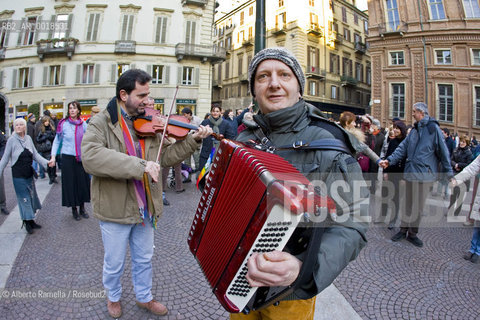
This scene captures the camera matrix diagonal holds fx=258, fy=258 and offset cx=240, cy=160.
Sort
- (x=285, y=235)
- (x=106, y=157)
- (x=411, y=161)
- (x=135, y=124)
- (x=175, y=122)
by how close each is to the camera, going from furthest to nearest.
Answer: (x=411, y=161)
(x=175, y=122)
(x=135, y=124)
(x=106, y=157)
(x=285, y=235)

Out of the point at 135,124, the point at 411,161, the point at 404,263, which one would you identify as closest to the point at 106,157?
the point at 135,124

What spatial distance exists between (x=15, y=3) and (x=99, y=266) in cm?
3122

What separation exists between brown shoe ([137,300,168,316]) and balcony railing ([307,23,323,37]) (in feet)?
105

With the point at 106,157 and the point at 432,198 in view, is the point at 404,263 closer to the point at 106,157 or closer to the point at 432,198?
the point at 106,157

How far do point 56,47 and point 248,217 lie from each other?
28.1 meters

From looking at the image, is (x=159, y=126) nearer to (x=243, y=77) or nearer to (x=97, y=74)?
(x=97, y=74)

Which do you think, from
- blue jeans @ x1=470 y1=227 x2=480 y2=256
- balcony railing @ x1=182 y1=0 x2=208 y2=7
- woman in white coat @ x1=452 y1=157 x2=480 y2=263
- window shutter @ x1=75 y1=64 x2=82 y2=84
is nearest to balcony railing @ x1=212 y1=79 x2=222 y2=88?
balcony railing @ x1=182 y1=0 x2=208 y2=7

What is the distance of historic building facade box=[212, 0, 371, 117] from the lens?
29484 mm

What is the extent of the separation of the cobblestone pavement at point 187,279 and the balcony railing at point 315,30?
29356mm

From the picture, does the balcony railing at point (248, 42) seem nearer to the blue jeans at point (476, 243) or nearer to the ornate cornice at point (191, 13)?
the ornate cornice at point (191, 13)

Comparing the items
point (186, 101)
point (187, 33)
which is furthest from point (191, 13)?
point (186, 101)

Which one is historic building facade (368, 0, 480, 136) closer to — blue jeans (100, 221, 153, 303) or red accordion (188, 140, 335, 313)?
blue jeans (100, 221, 153, 303)

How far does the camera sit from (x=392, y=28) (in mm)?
22891

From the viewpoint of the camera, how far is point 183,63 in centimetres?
2352
